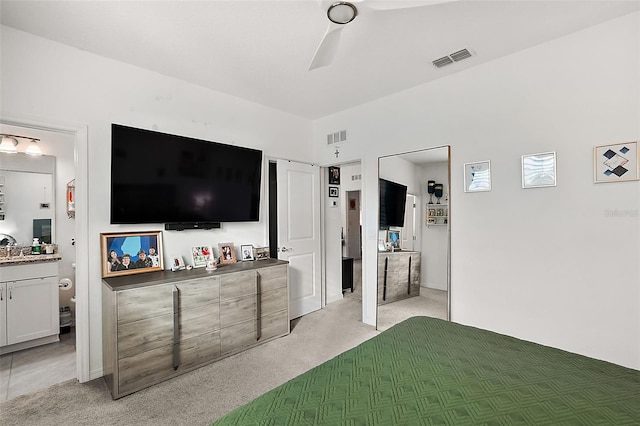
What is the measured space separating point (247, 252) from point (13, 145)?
3.05 meters

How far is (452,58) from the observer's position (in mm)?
2709

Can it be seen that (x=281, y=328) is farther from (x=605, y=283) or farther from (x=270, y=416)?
(x=605, y=283)

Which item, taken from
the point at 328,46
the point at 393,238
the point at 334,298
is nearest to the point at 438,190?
the point at 393,238

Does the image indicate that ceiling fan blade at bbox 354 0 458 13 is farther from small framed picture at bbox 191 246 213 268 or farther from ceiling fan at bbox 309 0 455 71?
small framed picture at bbox 191 246 213 268

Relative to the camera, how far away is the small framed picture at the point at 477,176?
A: 279 cm

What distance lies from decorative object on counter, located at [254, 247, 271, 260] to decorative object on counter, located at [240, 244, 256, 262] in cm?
6

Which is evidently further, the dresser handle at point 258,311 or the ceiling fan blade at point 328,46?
the dresser handle at point 258,311

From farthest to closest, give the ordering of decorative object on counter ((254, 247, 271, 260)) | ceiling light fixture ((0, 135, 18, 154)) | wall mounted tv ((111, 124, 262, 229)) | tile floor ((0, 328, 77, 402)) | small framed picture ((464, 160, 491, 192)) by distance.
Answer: decorative object on counter ((254, 247, 271, 260)), ceiling light fixture ((0, 135, 18, 154)), small framed picture ((464, 160, 491, 192)), wall mounted tv ((111, 124, 262, 229)), tile floor ((0, 328, 77, 402))

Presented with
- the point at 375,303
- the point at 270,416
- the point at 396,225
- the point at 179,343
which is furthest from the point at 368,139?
the point at 270,416

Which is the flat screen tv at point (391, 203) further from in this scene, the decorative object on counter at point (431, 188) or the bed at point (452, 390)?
the bed at point (452, 390)

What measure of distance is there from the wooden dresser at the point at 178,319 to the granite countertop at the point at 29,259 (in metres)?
1.25

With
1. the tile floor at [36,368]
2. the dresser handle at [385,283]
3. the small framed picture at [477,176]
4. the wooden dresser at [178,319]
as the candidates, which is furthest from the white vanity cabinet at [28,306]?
the small framed picture at [477,176]

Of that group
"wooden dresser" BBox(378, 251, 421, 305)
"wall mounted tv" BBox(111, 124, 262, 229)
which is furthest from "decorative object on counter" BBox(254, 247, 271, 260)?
"wooden dresser" BBox(378, 251, 421, 305)

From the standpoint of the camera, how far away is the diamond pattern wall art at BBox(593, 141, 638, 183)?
2.12m
